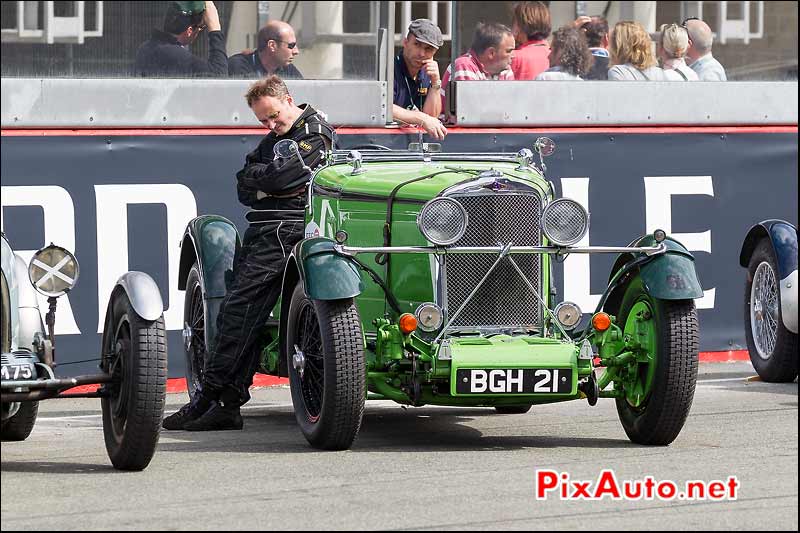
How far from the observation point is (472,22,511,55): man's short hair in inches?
432

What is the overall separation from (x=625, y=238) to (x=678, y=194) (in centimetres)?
46

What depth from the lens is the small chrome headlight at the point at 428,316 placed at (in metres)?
7.54

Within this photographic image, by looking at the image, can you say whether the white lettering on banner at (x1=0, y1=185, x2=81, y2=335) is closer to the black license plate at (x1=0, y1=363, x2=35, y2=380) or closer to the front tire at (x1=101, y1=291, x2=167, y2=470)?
the front tire at (x1=101, y1=291, x2=167, y2=470)

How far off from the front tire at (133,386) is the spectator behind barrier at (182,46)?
136 inches

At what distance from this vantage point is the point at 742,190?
11141 mm

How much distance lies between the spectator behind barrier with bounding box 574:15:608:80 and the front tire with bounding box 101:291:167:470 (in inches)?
202

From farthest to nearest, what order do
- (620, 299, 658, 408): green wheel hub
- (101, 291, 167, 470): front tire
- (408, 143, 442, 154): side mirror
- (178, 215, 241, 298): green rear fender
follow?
1. (178, 215, 241, 298): green rear fender
2. (408, 143, 442, 154): side mirror
3. (620, 299, 658, 408): green wheel hub
4. (101, 291, 167, 470): front tire

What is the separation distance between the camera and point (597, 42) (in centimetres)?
1143

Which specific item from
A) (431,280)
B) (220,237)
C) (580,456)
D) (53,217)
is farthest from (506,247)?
(53,217)

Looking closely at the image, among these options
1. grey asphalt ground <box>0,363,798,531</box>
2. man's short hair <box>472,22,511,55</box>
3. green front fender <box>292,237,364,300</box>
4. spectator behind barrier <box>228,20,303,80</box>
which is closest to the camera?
grey asphalt ground <box>0,363,798,531</box>

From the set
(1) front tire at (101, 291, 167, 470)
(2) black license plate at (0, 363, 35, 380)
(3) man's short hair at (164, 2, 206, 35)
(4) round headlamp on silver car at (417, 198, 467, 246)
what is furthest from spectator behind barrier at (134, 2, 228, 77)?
(2) black license plate at (0, 363, 35, 380)

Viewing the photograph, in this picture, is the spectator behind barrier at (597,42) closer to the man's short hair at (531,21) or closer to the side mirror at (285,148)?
the man's short hair at (531,21)

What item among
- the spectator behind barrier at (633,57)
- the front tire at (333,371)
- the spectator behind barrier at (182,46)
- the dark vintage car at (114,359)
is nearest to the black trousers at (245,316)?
the front tire at (333,371)

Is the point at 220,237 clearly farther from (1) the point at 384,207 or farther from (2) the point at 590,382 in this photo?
(2) the point at 590,382
